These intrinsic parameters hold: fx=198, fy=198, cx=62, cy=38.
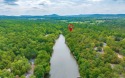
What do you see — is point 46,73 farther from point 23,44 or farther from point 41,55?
point 23,44

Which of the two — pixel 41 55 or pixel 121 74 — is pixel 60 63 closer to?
pixel 41 55

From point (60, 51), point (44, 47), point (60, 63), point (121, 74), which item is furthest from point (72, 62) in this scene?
point (121, 74)

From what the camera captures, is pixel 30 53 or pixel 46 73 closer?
pixel 46 73

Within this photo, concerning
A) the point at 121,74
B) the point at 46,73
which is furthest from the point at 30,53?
the point at 121,74

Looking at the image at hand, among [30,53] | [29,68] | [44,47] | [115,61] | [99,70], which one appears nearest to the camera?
[99,70]

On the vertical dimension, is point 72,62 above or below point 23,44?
below

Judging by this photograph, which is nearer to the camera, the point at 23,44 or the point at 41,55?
the point at 41,55

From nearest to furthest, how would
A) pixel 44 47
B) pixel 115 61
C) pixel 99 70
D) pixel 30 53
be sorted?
pixel 99 70 → pixel 115 61 → pixel 30 53 → pixel 44 47

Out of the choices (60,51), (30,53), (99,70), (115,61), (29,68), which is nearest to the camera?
(99,70)

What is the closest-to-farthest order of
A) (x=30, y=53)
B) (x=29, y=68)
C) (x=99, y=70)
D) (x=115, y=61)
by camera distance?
(x=99, y=70) → (x=29, y=68) → (x=115, y=61) → (x=30, y=53)
